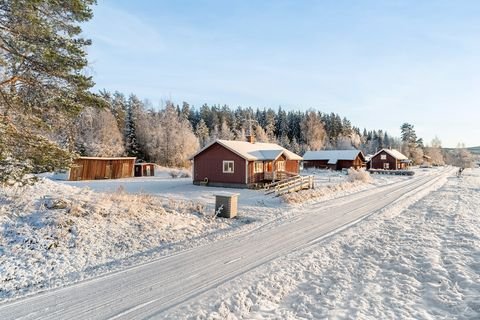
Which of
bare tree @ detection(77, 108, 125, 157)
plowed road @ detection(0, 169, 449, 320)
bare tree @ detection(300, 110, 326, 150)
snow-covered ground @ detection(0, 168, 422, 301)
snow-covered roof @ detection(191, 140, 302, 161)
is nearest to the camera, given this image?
plowed road @ detection(0, 169, 449, 320)

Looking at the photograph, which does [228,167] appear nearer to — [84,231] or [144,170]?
[144,170]

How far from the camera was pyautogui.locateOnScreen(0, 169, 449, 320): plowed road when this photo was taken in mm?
6305

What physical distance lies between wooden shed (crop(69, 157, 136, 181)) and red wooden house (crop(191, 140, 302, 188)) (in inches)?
477

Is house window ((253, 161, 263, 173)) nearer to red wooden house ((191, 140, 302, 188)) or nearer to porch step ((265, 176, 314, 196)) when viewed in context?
red wooden house ((191, 140, 302, 188))

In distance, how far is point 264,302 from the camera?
22.1ft

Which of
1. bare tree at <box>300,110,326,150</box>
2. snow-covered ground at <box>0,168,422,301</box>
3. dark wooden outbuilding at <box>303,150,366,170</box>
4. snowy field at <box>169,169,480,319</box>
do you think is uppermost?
bare tree at <box>300,110,326,150</box>

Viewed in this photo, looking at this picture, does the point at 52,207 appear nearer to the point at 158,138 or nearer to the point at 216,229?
the point at 216,229

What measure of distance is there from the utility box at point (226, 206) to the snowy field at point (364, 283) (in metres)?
5.42

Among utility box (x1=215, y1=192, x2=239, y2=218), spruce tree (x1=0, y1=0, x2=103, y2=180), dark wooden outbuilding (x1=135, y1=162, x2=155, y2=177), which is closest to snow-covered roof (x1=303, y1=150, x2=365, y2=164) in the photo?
dark wooden outbuilding (x1=135, y1=162, x2=155, y2=177)

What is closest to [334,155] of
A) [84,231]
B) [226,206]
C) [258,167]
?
[258,167]

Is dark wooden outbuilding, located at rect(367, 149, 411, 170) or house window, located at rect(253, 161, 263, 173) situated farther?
dark wooden outbuilding, located at rect(367, 149, 411, 170)

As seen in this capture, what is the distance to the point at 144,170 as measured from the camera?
45.9 m

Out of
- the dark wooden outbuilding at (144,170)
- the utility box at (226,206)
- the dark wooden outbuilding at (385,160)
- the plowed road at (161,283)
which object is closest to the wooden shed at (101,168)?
the dark wooden outbuilding at (144,170)

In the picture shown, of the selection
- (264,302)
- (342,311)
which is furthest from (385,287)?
(264,302)
